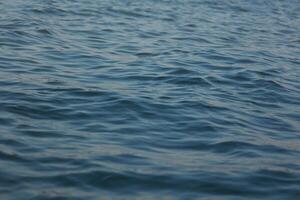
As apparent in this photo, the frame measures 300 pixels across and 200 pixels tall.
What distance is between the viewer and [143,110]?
8930 mm

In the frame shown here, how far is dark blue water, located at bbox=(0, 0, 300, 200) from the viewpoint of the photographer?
21.1ft

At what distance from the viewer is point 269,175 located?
271 inches

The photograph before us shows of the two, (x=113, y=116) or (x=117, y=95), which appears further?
(x=117, y=95)

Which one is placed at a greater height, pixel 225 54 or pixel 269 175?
pixel 225 54

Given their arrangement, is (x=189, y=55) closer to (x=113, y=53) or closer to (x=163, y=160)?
(x=113, y=53)

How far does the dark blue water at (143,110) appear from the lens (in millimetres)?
6434

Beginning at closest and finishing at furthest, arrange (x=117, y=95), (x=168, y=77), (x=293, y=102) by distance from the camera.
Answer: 1. (x=117, y=95)
2. (x=293, y=102)
3. (x=168, y=77)

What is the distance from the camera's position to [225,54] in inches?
537

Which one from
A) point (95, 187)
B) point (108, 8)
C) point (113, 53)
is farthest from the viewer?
point (108, 8)

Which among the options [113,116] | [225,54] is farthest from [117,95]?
[225,54]

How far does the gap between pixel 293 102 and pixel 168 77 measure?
8.16 ft

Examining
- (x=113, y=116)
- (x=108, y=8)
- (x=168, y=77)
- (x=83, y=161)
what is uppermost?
(x=108, y=8)

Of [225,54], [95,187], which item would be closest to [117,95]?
[95,187]

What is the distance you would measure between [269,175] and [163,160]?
1.35 m
